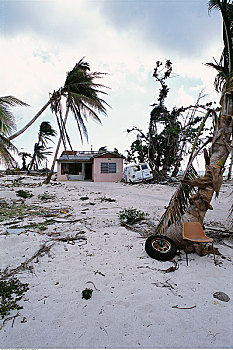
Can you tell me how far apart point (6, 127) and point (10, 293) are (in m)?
4.99

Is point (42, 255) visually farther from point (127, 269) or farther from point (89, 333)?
point (89, 333)

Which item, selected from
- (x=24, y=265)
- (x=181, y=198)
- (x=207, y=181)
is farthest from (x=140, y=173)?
(x=24, y=265)

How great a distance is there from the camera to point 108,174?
17.7 m

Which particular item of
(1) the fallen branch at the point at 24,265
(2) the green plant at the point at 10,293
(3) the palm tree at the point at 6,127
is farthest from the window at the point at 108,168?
(2) the green plant at the point at 10,293

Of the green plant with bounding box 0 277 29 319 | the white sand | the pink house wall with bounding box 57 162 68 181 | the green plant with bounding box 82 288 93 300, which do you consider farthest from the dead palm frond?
the pink house wall with bounding box 57 162 68 181

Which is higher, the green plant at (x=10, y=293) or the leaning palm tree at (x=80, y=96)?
the leaning palm tree at (x=80, y=96)

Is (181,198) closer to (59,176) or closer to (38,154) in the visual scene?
(59,176)

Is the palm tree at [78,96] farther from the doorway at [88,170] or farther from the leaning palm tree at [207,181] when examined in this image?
the doorway at [88,170]

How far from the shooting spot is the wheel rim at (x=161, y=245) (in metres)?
2.84

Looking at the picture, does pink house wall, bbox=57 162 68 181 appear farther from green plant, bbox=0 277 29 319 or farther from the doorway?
green plant, bbox=0 277 29 319

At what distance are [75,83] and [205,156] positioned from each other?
9.78 metres

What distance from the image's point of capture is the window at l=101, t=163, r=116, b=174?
57.8 feet

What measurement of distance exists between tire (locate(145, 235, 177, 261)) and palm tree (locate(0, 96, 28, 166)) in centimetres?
508

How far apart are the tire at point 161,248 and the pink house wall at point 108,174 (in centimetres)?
1473
